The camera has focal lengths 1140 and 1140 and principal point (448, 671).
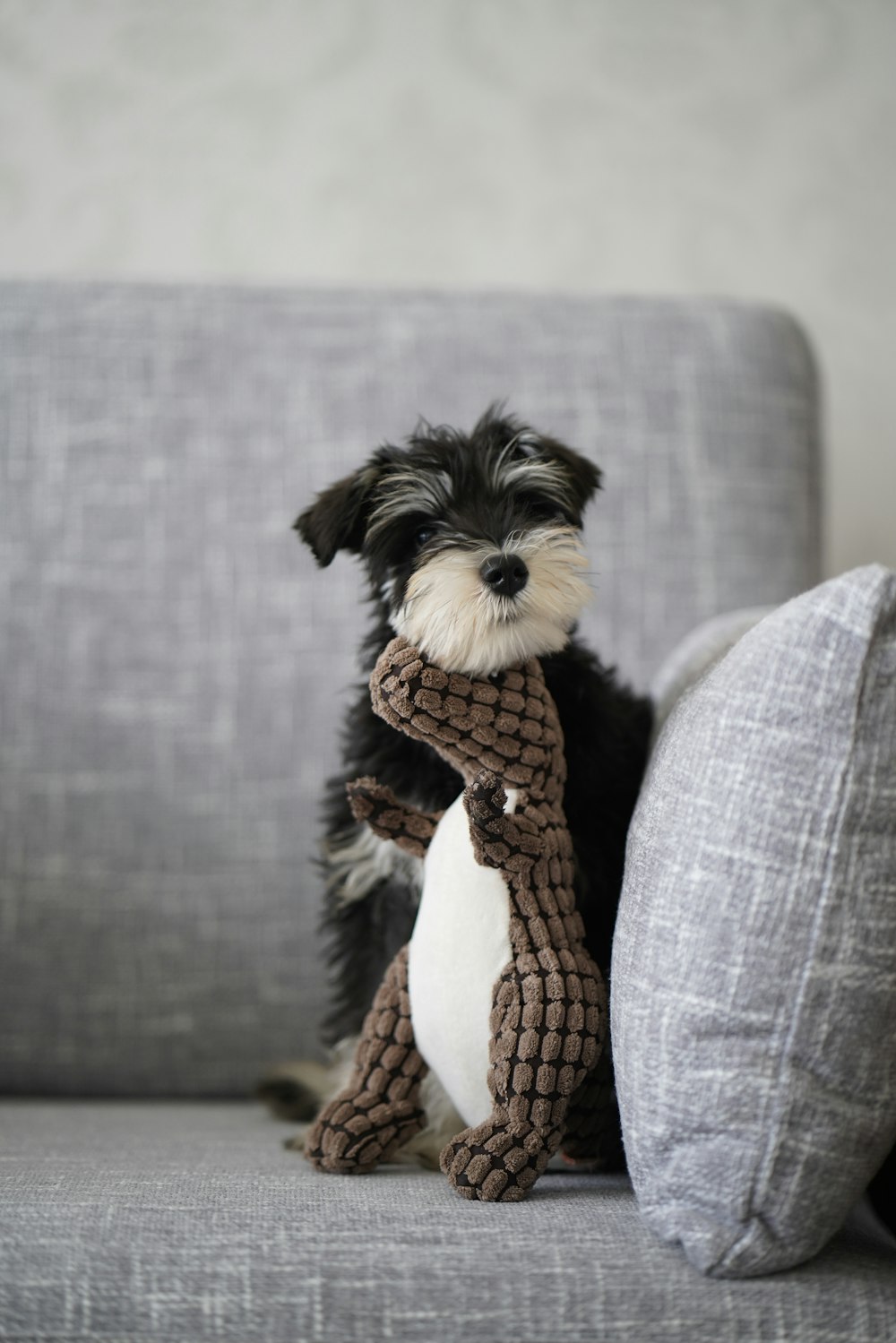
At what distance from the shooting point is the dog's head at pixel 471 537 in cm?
84

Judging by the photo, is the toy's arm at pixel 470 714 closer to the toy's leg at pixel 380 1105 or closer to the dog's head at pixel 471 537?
the dog's head at pixel 471 537

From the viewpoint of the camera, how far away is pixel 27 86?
1.90 m

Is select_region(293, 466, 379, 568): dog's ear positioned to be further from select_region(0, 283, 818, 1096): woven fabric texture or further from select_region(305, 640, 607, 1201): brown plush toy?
select_region(0, 283, 818, 1096): woven fabric texture

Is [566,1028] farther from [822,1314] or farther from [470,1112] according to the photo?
[822,1314]

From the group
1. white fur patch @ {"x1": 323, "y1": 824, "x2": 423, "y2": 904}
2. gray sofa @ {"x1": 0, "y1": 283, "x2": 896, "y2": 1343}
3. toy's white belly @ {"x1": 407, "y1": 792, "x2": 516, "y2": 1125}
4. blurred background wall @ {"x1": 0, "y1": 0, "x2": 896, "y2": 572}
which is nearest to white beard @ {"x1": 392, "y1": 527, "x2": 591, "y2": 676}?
toy's white belly @ {"x1": 407, "y1": 792, "x2": 516, "y2": 1125}

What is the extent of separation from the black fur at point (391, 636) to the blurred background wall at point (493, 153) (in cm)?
104

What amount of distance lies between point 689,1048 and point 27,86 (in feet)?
6.21

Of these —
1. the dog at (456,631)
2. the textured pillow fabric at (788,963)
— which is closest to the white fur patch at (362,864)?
the dog at (456,631)

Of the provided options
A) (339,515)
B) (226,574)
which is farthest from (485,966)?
(226,574)

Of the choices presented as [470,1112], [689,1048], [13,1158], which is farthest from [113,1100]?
[689,1048]

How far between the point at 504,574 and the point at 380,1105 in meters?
0.45

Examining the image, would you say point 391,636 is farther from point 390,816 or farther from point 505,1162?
point 505,1162

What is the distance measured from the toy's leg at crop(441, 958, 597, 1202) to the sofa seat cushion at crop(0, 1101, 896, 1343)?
0.02 metres

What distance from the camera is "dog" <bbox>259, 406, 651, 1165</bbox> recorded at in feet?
2.78
